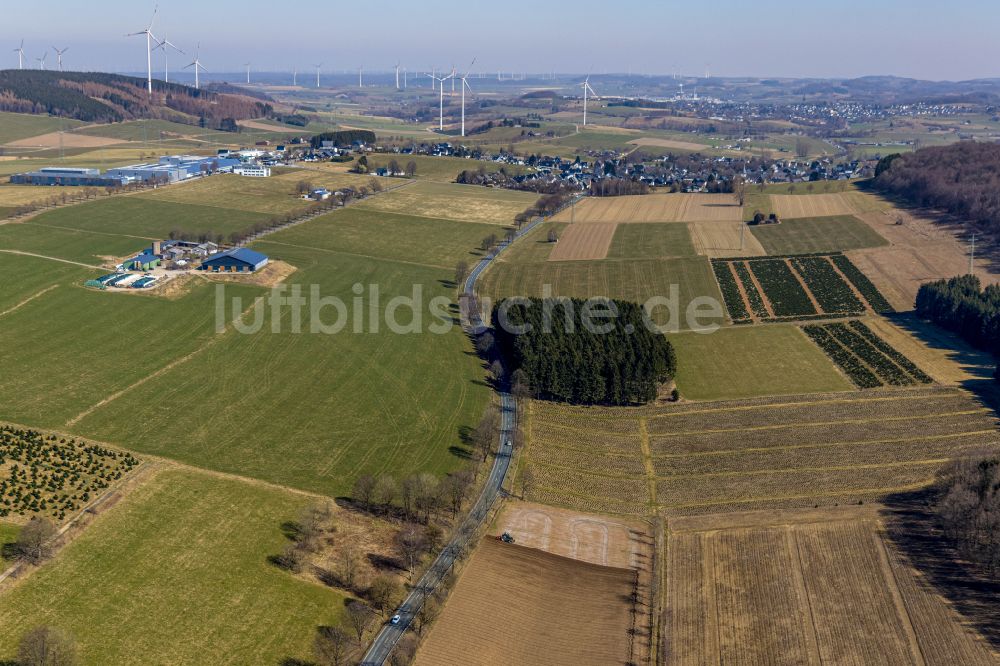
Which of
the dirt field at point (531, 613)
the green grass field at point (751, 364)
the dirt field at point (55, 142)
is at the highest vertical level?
the dirt field at point (55, 142)

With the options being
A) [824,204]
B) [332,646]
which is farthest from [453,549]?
[824,204]

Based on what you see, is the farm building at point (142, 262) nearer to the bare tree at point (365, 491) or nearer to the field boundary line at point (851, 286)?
the bare tree at point (365, 491)

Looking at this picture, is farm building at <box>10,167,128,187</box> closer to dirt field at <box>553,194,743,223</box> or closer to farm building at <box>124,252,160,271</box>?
farm building at <box>124,252,160,271</box>

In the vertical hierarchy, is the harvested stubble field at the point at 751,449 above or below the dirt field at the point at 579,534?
above

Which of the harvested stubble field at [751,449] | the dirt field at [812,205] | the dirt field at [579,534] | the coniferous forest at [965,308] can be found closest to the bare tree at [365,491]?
the dirt field at [579,534]

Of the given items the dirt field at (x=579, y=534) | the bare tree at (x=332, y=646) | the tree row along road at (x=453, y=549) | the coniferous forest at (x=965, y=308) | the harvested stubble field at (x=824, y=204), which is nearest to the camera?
the bare tree at (x=332, y=646)

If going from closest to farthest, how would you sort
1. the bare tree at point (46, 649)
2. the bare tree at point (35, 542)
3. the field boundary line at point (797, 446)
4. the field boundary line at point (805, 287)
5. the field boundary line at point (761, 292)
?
the bare tree at point (46, 649) → the bare tree at point (35, 542) → the field boundary line at point (797, 446) → the field boundary line at point (761, 292) → the field boundary line at point (805, 287)

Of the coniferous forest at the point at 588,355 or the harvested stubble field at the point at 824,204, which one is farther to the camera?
the harvested stubble field at the point at 824,204
